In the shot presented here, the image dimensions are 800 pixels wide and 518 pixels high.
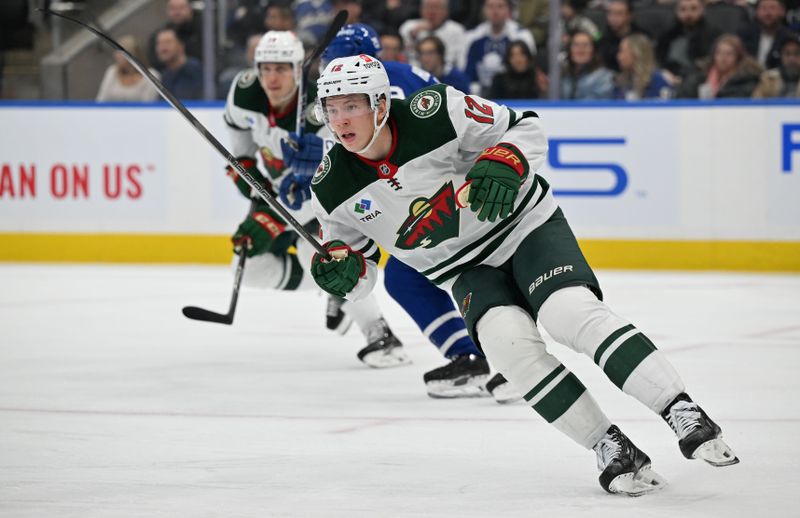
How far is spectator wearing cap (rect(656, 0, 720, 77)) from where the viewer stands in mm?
7094

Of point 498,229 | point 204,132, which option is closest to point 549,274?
point 498,229

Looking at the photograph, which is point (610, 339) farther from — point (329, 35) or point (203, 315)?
point (203, 315)

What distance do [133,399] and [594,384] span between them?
55.2 inches

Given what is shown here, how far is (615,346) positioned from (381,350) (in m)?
1.96

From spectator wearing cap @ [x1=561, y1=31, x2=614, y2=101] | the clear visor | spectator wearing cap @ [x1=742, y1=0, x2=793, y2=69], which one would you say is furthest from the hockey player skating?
spectator wearing cap @ [x1=742, y1=0, x2=793, y2=69]

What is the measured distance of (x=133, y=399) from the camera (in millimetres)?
3779

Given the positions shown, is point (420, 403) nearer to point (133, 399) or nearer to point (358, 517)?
point (133, 399)

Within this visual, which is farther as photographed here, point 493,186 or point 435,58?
point 435,58

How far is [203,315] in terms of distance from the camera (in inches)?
182

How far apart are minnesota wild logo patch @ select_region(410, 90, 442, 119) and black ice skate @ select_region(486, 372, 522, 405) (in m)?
1.05

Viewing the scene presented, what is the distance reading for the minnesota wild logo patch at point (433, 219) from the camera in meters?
2.88

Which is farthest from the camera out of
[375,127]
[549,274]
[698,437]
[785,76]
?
[785,76]

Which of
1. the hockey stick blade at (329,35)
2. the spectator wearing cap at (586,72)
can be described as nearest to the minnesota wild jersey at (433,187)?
the hockey stick blade at (329,35)

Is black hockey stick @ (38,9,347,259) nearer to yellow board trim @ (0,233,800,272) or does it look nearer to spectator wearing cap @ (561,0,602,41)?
yellow board trim @ (0,233,800,272)
